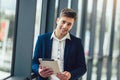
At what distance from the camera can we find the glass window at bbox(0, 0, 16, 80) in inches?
112

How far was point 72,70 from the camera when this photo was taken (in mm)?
2744

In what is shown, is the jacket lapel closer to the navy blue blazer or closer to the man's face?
the navy blue blazer

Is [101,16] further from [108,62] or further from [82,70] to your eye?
[82,70]

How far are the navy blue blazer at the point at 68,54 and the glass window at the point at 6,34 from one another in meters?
0.40

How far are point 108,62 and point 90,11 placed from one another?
0.97 metres

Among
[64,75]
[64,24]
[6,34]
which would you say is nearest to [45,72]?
[64,75]

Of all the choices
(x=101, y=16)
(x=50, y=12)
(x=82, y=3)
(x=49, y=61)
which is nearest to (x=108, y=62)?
(x=101, y=16)

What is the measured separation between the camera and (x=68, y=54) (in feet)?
8.93

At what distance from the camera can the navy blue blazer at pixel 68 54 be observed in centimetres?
271

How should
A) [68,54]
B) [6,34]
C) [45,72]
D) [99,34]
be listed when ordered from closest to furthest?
[45,72] < [68,54] < [6,34] < [99,34]

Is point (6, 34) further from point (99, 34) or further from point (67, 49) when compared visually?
point (99, 34)

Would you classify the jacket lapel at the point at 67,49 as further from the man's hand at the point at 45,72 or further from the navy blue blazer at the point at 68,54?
the man's hand at the point at 45,72

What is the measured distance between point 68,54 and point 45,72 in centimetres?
32

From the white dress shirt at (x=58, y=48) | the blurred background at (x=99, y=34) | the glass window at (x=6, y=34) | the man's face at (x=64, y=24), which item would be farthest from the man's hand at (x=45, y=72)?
the blurred background at (x=99, y=34)
